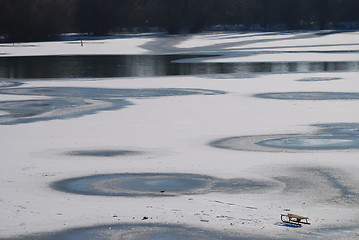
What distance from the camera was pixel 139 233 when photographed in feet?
24.5

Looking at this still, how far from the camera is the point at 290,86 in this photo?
2200cm

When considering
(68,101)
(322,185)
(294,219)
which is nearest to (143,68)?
(68,101)

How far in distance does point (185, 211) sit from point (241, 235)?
1.04 meters

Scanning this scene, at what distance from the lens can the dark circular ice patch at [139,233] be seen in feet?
23.9

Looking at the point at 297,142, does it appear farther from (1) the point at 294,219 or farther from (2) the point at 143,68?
(2) the point at 143,68

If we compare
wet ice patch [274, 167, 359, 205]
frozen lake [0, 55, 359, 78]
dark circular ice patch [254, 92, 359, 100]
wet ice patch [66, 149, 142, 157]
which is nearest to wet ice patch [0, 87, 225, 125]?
dark circular ice patch [254, 92, 359, 100]

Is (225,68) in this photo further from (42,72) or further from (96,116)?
(96,116)

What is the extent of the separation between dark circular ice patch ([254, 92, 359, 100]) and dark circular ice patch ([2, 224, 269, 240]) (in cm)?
1153

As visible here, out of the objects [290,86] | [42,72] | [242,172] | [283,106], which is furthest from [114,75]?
[242,172]

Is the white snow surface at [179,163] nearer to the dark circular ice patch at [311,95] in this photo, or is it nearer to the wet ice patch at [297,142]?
the wet ice patch at [297,142]

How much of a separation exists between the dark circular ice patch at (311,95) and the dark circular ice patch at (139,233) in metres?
11.5

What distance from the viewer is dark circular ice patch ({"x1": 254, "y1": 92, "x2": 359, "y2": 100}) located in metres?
18.7

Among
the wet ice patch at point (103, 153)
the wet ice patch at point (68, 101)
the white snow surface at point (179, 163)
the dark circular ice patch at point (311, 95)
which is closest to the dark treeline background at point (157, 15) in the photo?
the wet ice patch at point (68, 101)

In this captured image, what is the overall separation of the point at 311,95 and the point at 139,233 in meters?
12.5
